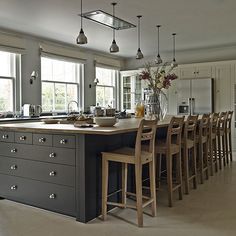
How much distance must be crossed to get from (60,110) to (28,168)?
13.4ft

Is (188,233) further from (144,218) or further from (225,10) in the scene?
(225,10)

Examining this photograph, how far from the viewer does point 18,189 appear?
3408mm

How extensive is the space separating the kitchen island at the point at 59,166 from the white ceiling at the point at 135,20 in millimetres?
2079

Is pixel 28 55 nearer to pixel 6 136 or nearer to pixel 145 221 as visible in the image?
pixel 6 136

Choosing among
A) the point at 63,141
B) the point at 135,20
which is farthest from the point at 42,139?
the point at 135,20

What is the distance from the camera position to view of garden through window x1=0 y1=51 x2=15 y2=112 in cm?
597

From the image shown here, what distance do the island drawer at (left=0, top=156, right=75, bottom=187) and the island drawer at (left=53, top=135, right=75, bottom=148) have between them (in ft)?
0.70

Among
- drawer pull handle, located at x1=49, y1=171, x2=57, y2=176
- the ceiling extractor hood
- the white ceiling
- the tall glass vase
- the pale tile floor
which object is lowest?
the pale tile floor

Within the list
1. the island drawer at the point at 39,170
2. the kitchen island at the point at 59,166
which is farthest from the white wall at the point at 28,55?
the island drawer at the point at 39,170

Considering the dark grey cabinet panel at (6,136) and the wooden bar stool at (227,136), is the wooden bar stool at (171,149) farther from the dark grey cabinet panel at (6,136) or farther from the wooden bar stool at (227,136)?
the wooden bar stool at (227,136)

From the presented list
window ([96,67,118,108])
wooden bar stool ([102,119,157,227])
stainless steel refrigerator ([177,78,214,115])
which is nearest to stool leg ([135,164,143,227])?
wooden bar stool ([102,119,157,227])

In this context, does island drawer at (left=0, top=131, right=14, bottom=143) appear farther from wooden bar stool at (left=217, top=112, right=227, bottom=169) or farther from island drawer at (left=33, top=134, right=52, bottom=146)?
wooden bar stool at (left=217, top=112, right=227, bottom=169)

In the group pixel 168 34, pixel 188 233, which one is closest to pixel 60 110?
pixel 168 34

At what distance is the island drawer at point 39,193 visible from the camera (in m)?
2.99
